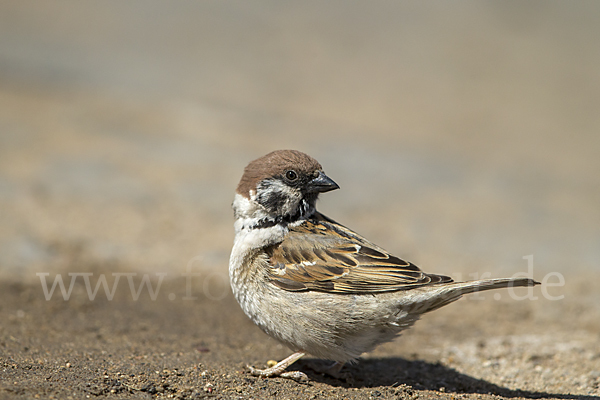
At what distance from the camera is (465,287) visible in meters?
4.44

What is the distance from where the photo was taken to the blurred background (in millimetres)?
8398

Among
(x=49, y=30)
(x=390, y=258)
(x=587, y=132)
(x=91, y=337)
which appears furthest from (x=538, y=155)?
(x=49, y=30)

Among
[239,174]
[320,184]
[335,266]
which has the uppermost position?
[239,174]

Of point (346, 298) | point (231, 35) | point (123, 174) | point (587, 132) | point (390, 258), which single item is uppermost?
point (231, 35)

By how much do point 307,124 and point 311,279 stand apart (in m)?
7.90

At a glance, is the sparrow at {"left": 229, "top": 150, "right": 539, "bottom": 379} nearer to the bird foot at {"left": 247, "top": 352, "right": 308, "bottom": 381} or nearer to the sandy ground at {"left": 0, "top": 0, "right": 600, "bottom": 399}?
the bird foot at {"left": 247, "top": 352, "right": 308, "bottom": 381}

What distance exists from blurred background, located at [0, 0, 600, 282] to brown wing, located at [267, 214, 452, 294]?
314 centimetres

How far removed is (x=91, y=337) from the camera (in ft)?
18.5

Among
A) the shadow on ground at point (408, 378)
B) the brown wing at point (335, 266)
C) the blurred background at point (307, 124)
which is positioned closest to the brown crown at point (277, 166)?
the brown wing at point (335, 266)

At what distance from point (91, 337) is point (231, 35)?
16.6 m

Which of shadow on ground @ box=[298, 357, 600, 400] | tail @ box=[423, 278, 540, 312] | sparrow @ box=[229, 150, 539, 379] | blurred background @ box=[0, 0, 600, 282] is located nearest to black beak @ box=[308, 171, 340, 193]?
sparrow @ box=[229, 150, 539, 379]

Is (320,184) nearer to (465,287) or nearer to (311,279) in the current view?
(311,279)

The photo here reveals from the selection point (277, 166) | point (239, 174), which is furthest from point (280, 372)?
point (239, 174)

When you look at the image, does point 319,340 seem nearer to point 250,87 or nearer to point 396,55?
point 250,87
